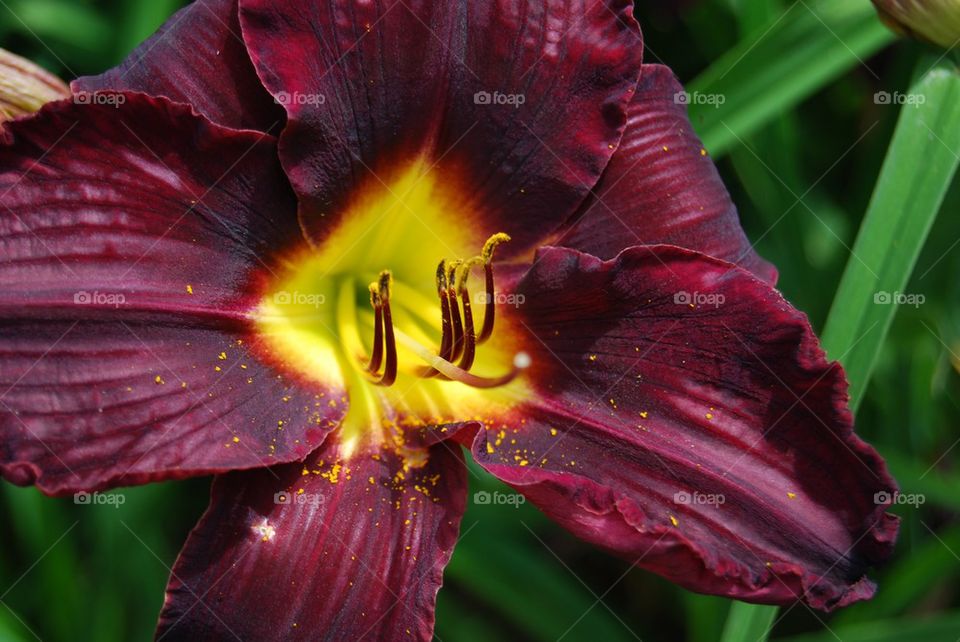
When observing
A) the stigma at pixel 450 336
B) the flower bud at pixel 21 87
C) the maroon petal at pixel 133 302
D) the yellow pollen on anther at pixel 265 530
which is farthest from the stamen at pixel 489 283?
the flower bud at pixel 21 87

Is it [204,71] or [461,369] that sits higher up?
[204,71]

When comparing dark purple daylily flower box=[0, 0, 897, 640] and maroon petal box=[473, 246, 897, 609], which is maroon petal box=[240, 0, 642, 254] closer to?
dark purple daylily flower box=[0, 0, 897, 640]

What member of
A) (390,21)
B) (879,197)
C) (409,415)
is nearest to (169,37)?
(390,21)

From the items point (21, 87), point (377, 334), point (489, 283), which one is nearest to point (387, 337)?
point (377, 334)

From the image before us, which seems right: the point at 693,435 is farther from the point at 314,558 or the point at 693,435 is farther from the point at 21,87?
the point at 21,87

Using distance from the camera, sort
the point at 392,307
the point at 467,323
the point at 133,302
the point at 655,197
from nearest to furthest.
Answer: the point at 133,302
the point at 467,323
the point at 655,197
the point at 392,307

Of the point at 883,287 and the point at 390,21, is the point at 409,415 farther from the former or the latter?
the point at 883,287

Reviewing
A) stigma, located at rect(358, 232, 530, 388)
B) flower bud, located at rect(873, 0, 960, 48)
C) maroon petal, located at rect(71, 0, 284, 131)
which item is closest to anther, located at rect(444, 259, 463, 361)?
stigma, located at rect(358, 232, 530, 388)
